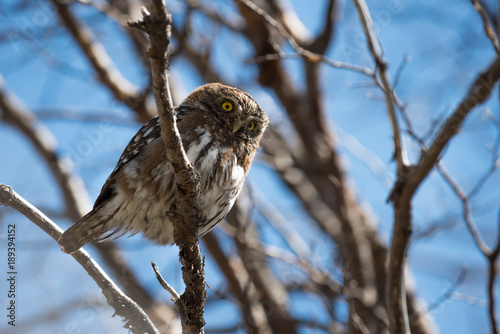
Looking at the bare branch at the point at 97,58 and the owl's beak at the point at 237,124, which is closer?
the owl's beak at the point at 237,124

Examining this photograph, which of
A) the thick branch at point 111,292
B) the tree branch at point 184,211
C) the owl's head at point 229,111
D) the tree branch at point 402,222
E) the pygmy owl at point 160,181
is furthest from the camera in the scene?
the owl's head at point 229,111

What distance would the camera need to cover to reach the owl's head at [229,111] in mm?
4629

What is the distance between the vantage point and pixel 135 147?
444cm

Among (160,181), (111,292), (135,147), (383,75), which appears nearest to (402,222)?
(383,75)

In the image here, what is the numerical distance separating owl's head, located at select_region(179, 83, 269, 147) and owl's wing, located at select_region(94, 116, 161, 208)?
334mm

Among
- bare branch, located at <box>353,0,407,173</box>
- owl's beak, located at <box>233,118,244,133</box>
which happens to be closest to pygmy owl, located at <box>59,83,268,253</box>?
owl's beak, located at <box>233,118,244,133</box>

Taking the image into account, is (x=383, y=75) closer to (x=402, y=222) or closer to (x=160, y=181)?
(x=402, y=222)

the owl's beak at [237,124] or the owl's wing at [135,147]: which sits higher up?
the owl's beak at [237,124]

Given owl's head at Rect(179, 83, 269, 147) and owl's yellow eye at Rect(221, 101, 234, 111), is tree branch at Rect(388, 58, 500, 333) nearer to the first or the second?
owl's head at Rect(179, 83, 269, 147)

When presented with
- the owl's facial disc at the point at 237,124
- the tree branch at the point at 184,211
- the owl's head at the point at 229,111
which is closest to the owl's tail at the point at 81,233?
the tree branch at the point at 184,211

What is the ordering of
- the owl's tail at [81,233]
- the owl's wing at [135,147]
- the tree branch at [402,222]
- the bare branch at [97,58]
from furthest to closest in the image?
the bare branch at [97,58] < the owl's wing at [135,147] < the owl's tail at [81,233] < the tree branch at [402,222]

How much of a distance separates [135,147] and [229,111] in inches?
37.8

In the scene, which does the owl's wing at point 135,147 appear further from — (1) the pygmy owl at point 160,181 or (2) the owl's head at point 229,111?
(2) the owl's head at point 229,111

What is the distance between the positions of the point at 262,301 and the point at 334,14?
14.2 ft
